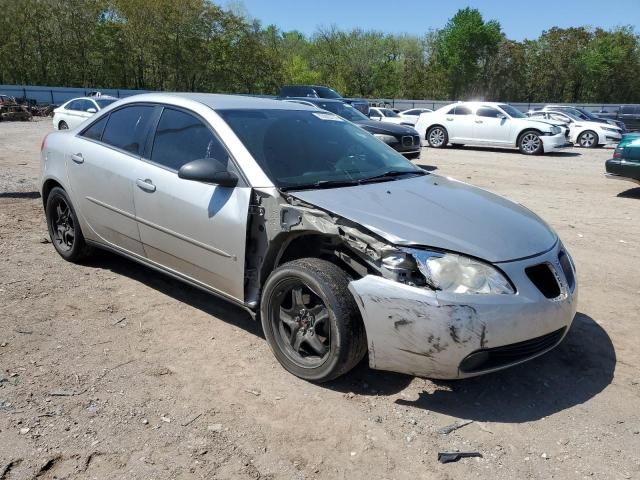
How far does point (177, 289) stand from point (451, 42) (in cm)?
6469

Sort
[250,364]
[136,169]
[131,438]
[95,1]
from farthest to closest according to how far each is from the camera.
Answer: [95,1]
[136,169]
[250,364]
[131,438]

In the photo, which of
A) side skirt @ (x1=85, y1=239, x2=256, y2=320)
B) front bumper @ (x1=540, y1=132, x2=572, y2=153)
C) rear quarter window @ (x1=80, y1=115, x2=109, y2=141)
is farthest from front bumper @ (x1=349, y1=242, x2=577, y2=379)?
front bumper @ (x1=540, y1=132, x2=572, y2=153)

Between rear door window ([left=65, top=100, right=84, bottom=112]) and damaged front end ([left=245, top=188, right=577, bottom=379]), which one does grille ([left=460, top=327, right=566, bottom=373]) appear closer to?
damaged front end ([left=245, top=188, right=577, bottom=379])

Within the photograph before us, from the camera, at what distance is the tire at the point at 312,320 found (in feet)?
9.89

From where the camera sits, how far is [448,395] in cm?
321

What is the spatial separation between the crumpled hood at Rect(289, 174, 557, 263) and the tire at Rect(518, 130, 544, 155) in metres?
14.8

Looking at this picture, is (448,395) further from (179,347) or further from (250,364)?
(179,347)

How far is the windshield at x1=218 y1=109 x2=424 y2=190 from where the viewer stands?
143 inches

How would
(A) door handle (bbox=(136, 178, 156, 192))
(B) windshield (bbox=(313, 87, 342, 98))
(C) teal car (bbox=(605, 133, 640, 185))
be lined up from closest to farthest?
(A) door handle (bbox=(136, 178, 156, 192))
(C) teal car (bbox=(605, 133, 640, 185))
(B) windshield (bbox=(313, 87, 342, 98))

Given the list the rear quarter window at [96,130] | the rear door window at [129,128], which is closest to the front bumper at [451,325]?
the rear door window at [129,128]

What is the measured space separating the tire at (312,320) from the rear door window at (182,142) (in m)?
0.96

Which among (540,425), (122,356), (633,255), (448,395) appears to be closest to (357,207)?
(448,395)

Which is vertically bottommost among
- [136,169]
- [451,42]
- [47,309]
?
[47,309]

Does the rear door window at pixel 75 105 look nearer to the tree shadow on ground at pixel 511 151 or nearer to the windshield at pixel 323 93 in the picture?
the windshield at pixel 323 93
